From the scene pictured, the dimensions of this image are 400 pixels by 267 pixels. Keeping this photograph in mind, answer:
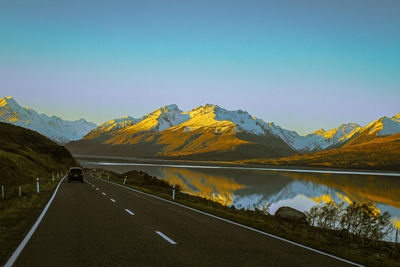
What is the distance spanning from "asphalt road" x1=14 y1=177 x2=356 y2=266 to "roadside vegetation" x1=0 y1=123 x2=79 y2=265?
677mm

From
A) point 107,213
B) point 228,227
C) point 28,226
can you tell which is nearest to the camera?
point 28,226

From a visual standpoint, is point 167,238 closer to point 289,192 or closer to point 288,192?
point 288,192

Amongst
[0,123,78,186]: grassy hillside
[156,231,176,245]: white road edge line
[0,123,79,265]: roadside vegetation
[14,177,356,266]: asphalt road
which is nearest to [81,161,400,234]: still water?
[0,123,79,265]: roadside vegetation

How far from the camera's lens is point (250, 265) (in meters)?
8.17

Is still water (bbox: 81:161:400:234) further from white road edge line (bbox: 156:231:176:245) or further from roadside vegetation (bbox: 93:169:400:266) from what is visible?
white road edge line (bbox: 156:231:176:245)

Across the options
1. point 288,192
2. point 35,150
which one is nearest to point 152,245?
point 288,192

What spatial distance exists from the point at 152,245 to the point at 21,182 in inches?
1791

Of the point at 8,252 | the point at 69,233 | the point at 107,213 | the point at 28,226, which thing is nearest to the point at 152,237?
the point at 69,233

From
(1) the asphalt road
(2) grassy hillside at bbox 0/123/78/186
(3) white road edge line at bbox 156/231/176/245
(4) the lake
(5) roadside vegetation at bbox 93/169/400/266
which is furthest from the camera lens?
(2) grassy hillside at bbox 0/123/78/186

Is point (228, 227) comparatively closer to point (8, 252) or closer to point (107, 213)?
point (107, 213)

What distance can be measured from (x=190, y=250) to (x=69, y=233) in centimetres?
443

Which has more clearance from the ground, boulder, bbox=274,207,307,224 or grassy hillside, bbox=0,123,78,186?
grassy hillside, bbox=0,123,78,186

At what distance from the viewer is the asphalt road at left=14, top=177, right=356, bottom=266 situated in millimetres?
8406

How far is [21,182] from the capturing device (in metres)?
49.3
